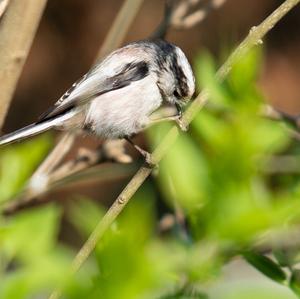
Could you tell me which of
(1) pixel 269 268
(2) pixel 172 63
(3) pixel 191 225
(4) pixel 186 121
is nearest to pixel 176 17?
(2) pixel 172 63

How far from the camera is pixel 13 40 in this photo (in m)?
2.22

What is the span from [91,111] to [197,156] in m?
2.73

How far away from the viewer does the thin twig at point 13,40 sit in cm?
220

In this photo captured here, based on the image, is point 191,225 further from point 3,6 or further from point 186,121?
point 3,6

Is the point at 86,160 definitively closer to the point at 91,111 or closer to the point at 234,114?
the point at 91,111

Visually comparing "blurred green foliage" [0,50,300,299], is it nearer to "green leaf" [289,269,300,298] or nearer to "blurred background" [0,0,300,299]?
"blurred background" [0,0,300,299]

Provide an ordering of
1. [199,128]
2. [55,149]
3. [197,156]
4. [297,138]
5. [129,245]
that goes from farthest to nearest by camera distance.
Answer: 1. [55,149]
2. [297,138]
3. [199,128]
4. [197,156]
5. [129,245]

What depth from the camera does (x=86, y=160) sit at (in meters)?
3.12

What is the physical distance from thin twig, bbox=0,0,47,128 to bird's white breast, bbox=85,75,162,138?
134cm

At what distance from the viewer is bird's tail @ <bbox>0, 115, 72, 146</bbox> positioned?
284 centimetres

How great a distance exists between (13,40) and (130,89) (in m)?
1.43

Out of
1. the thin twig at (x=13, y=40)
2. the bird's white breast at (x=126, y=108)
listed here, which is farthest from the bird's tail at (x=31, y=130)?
the thin twig at (x=13, y=40)

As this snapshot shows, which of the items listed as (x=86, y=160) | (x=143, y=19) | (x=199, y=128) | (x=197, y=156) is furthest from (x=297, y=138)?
(x=143, y=19)

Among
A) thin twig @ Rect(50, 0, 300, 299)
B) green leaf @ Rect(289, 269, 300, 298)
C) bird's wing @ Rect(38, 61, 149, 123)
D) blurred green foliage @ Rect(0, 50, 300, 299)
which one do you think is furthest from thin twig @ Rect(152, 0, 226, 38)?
blurred green foliage @ Rect(0, 50, 300, 299)
